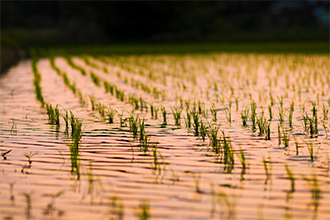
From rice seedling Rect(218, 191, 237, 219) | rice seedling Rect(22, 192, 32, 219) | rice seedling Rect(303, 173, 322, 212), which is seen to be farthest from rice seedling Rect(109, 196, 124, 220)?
rice seedling Rect(303, 173, 322, 212)

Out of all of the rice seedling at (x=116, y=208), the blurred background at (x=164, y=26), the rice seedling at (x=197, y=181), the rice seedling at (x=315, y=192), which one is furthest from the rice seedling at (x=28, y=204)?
the blurred background at (x=164, y=26)

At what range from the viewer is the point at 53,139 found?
5309 mm

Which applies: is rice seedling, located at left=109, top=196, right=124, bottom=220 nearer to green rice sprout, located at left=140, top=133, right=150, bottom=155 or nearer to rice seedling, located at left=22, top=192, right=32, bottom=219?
rice seedling, located at left=22, top=192, right=32, bottom=219

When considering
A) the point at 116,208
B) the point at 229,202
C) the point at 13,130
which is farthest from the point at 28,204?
the point at 13,130

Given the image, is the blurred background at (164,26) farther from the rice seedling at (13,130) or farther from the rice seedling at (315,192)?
the rice seedling at (315,192)

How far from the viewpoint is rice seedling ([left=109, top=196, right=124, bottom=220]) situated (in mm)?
2938

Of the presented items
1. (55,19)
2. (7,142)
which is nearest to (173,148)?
(7,142)

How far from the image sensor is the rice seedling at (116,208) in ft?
9.64

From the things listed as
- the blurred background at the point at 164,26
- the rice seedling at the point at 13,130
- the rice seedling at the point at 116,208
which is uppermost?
the blurred background at the point at 164,26

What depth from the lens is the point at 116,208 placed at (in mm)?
3062

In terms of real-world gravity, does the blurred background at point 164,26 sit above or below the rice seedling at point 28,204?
above

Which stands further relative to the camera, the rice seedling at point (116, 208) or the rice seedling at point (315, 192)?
the rice seedling at point (315, 192)

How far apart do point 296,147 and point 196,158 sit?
988mm

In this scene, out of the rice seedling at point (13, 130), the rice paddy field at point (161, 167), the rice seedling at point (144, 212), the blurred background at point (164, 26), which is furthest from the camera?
the blurred background at point (164, 26)
